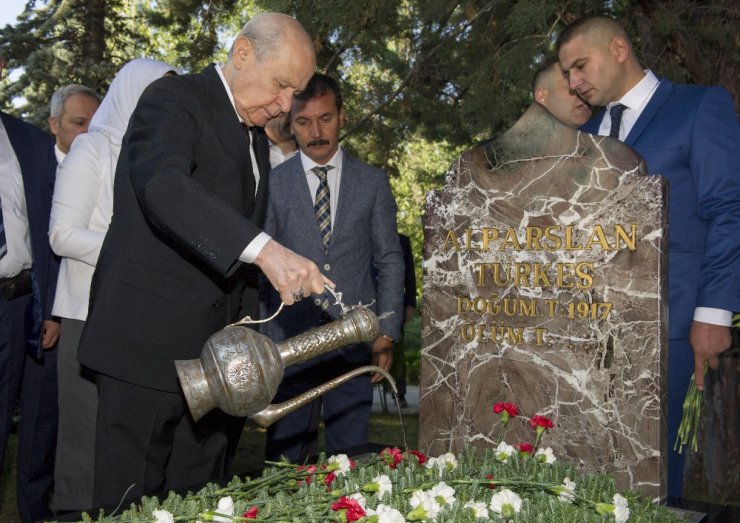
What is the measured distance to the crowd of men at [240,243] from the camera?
2609mm

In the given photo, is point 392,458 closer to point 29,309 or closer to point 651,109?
point 651,109

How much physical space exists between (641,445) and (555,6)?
2.74 meters

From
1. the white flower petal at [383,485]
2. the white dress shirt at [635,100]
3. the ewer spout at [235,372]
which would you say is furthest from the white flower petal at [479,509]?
the white dress shirt at [635,100]

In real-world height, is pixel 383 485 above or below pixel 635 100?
below

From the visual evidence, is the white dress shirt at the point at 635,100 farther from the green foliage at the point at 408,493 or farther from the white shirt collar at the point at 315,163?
the green foliage at the point at 408,493

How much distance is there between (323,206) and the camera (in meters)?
4.14

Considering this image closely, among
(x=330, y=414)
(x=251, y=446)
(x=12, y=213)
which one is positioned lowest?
(x=251, y=446)

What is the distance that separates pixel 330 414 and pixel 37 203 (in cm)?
173

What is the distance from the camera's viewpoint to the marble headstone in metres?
3.17

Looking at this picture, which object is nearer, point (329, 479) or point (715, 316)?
point (329, 479)

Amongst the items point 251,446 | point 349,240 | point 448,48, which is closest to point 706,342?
point 349,240

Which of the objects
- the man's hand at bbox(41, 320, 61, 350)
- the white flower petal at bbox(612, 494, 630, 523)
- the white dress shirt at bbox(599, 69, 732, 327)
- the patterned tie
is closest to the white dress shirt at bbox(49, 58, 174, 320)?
the man's hand at bbox(41, 320, 61, 350)

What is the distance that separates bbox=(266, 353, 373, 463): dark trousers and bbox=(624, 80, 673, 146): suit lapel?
64.6 inches

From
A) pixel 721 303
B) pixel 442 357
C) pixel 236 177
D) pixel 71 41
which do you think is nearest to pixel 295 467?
pixel 236 177
